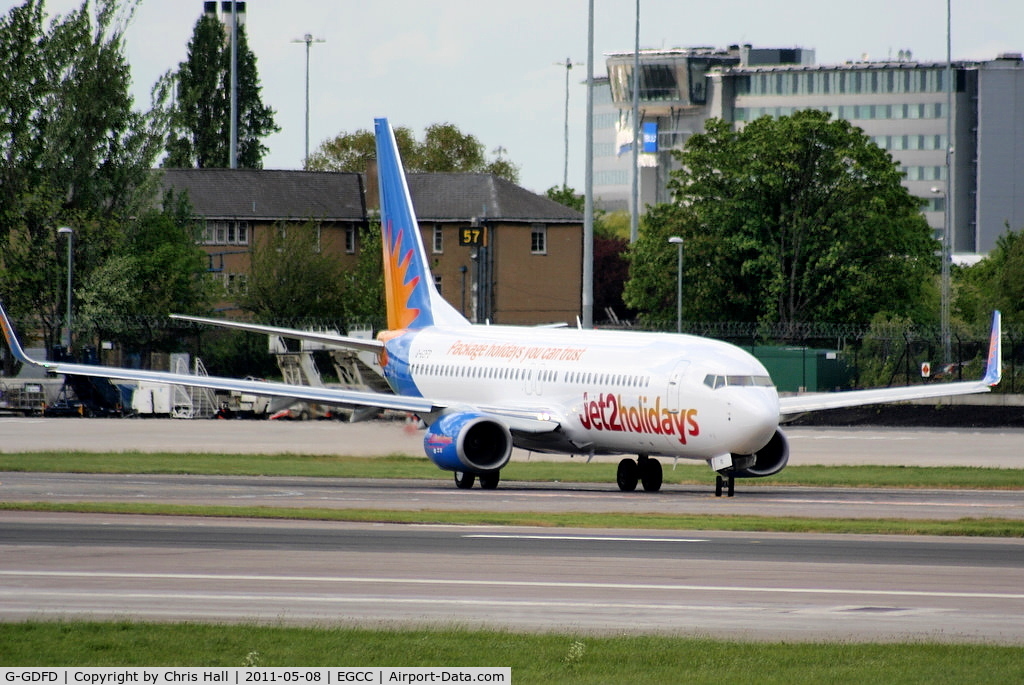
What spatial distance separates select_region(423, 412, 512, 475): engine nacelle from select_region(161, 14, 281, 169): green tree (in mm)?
94879

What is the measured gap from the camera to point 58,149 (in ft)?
262

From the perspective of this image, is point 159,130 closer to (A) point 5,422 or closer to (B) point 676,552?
(A) point 5,422

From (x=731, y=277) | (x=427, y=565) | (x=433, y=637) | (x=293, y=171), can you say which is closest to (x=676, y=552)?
(x=427, y=565)

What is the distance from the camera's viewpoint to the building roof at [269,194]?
11241 cm

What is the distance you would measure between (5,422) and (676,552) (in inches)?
1799

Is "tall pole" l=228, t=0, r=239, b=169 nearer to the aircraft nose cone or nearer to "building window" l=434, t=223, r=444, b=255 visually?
"building window" l=434, t=223, r=444, b=255

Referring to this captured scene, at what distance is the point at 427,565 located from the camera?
2081cm

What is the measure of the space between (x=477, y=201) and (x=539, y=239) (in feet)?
16.4

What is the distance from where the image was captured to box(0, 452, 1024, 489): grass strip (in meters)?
40.2

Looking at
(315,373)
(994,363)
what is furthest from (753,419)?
(315,373)

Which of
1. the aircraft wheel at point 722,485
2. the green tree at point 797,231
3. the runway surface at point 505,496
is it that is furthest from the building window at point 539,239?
the aircraft wheel at point 722,485

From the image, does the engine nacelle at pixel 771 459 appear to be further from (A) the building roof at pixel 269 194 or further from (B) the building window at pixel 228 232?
(B) the building window at pixel 228 232

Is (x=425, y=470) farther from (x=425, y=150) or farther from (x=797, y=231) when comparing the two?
(x=425, y=150)

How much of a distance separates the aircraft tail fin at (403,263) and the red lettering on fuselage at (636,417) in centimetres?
928
